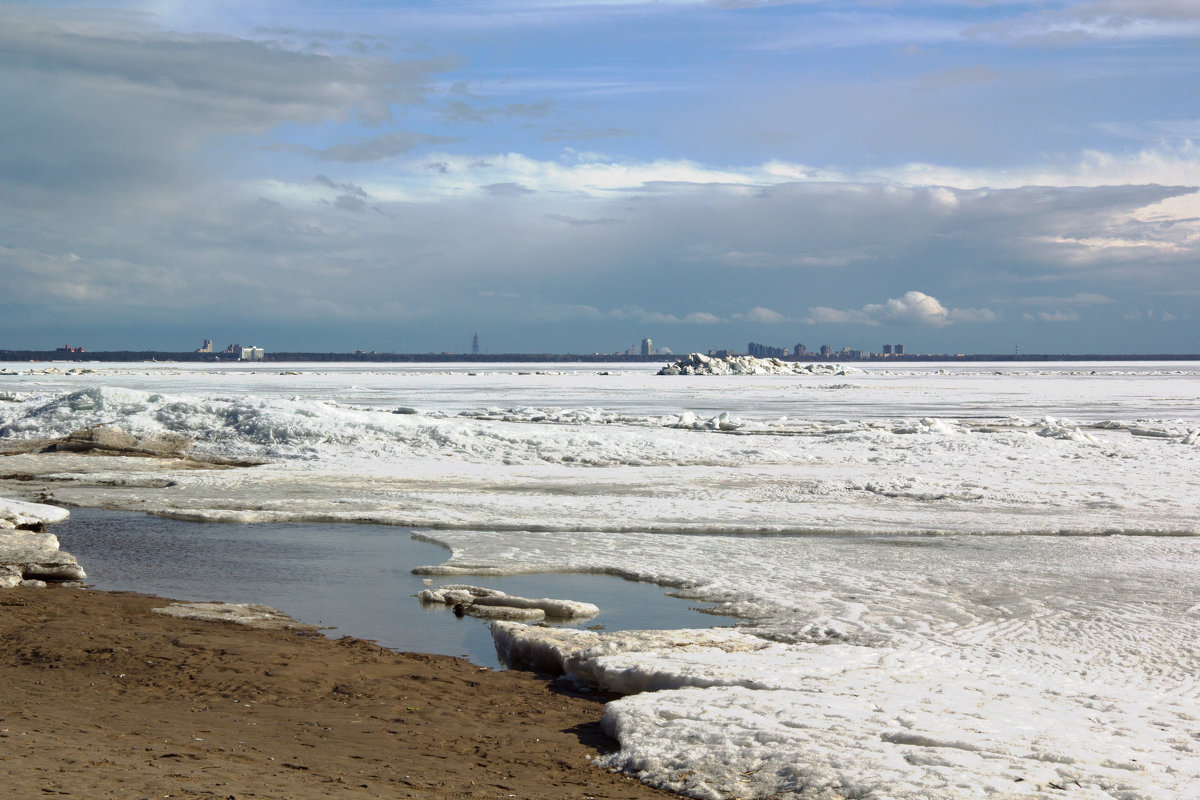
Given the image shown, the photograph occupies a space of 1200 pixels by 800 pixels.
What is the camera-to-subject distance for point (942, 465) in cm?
1878

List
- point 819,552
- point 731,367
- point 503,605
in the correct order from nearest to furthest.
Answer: point 503,605 → point 819,552 → point 731,367

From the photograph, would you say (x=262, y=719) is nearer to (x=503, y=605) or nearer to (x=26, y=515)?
(x=503, y=605)

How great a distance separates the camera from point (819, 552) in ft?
37.3

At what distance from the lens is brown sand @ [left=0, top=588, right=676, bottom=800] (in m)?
4.36

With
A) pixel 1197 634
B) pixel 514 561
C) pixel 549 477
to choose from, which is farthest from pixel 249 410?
pixel 1197 634

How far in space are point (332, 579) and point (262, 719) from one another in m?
4.33

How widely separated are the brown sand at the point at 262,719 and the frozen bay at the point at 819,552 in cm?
60

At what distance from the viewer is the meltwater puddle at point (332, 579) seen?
8.26 meters

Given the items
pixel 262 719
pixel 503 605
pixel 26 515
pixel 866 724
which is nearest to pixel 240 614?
pixel 503 605

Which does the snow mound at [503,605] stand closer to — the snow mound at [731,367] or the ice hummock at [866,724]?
the ice hummock at [866,724]

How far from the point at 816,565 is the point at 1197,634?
3.64 metres

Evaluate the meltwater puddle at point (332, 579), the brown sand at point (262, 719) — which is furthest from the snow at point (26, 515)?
the brown sand at point (262, 719)

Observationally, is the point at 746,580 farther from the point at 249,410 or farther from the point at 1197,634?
the point at 249,410

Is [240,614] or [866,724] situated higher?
[866,724]
